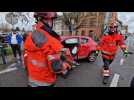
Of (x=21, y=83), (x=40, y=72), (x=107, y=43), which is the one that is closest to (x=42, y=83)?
(x=40, y=72)

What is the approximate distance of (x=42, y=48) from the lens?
1.32 metres

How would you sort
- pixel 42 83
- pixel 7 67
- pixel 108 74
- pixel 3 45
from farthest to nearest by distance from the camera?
pixel 7 67, pixel 108 74, pixel 3 45, pixel 42 83

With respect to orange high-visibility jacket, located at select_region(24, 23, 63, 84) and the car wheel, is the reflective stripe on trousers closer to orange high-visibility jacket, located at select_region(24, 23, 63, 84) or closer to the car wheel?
orange high-visibility jacket, located at select_region(24, 23, 63, 84)

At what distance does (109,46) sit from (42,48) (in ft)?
2.92

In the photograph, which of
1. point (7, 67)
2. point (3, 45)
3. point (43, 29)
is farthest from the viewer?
point (7, 67)

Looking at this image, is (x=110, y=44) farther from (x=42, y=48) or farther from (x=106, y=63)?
(x=42, y=48)

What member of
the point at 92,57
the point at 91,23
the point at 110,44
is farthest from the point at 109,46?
the point at 91,23

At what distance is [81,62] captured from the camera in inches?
76.9

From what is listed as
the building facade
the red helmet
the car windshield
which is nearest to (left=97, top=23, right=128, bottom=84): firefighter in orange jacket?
the building facade

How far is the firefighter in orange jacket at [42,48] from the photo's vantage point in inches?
51.6

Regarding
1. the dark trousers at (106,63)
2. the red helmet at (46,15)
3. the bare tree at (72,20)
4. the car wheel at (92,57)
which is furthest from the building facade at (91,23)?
the car wheel at (92,57)

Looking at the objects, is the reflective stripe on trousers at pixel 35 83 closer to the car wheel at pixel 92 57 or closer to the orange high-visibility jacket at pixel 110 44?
the orange high-visibility jacket at pixel 110 44
